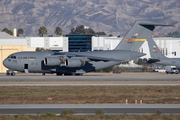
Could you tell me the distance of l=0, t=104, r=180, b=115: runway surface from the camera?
55.9 ft

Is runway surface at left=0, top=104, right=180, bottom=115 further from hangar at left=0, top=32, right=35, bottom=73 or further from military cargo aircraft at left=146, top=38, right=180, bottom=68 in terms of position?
hangar at left=0, top=32, right=35, bottom=73

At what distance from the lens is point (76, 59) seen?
45.2 metres

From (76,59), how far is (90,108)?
27.1 meters

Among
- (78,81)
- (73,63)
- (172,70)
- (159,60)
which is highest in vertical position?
(159,60)

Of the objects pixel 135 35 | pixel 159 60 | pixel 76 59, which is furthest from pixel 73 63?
pixel 159 60

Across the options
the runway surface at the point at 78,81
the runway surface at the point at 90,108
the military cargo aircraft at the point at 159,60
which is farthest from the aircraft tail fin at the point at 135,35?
the runway surface at the point at 90,108

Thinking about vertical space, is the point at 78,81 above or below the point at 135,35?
below

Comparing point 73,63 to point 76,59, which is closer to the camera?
point 73,63

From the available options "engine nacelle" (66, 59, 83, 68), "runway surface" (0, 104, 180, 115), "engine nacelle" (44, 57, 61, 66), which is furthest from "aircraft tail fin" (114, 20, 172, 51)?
"runway surface" (0, 104, 180, 115)

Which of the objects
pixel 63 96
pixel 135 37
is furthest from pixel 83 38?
pixel 63 96

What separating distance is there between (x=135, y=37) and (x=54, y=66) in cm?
1389

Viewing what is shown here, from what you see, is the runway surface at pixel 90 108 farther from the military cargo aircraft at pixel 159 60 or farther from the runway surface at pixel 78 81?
the military cargo aircraft at pixel 159 60

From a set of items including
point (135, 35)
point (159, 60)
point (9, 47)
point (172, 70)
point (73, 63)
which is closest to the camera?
point (73, 63)

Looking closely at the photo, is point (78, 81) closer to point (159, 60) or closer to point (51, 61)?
point (51, 61)
